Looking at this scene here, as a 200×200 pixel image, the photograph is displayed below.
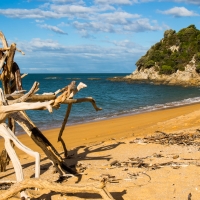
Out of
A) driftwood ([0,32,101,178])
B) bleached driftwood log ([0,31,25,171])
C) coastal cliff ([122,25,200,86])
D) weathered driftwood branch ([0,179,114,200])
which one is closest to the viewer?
weathered driftwood branch ([0,179,114,200])

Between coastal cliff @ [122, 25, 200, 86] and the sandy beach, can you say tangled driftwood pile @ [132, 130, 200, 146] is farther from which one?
coastal cliff @ [122, 25, 200, 86]

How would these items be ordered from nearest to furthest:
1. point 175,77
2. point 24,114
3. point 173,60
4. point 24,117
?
point 24,117, point 24,114, point 175,77, point 173,60

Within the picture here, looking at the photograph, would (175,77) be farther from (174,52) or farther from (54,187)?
(54,187)

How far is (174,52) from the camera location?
7856cm

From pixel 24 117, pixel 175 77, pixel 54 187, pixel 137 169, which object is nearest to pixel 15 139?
pixel 54 187

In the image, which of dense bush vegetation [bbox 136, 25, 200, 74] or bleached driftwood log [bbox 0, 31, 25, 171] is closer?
bleached driftwood log [bbox 0, 31, 25, 171]

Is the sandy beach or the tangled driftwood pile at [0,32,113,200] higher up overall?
the tangled driftwood pile at [0,32,113,200]

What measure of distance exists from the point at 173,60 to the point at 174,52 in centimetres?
506

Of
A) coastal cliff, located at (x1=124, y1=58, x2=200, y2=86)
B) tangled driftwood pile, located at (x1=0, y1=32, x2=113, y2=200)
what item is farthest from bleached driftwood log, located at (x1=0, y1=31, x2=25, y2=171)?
coastal cliff, located at (x1=124, y1=58, x2=200, y2=86)

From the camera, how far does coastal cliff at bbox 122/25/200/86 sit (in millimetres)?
67875

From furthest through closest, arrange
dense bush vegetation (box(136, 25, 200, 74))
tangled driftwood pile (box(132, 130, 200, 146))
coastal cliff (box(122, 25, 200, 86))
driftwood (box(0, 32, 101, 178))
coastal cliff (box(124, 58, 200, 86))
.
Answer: dense bush vegetation (box(136, 25, 200, 74)) < coastal cliff (box(122, 25, 200, 86)) < coastal cliff (box(124, 58, 200, 86)) < tangled driftwood pile (box(132, 130, 200, 146)) < driftwood (box(0, 32, 101, 178))

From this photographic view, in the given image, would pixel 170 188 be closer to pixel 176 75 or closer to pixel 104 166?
pixel 104 166

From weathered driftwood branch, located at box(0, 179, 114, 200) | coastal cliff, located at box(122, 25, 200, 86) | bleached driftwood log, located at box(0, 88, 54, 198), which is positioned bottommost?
weathered driftwood branch, located at box(0, 179, 114, 200)

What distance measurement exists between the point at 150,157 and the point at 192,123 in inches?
253
